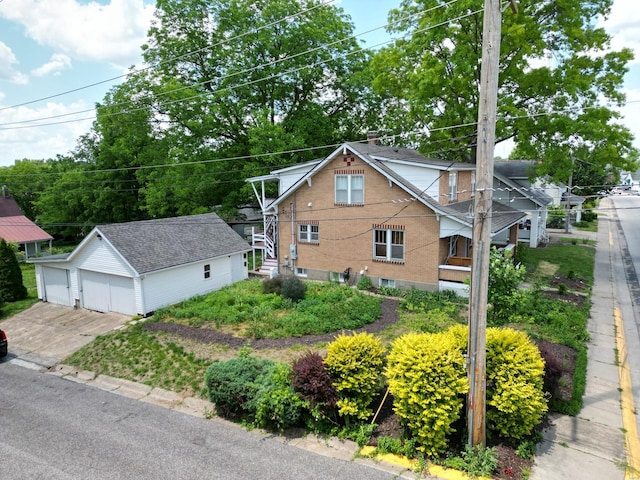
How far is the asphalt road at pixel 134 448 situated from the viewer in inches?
332

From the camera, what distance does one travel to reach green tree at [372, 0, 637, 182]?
23422 mm

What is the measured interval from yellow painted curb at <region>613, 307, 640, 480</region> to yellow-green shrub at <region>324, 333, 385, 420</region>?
5.07 metres

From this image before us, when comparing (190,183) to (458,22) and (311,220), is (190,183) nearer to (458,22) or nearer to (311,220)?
(311,220)

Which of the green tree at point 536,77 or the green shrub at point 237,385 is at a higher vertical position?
the green tree at point 536,77

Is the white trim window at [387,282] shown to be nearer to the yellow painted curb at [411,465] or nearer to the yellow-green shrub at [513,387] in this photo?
the yellow-green shrub at [513,387]

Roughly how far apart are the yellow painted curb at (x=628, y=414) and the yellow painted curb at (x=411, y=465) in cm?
307

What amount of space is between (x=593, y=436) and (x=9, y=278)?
27.3 m

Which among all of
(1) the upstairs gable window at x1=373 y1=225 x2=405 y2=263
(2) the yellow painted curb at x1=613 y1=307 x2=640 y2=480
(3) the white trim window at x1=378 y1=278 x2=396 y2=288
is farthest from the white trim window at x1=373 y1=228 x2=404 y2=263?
(2) the yellow painted curb at x1=613 y1=307 x2=640 y2=480

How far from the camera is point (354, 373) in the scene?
376 inches

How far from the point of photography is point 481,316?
832 centimetres

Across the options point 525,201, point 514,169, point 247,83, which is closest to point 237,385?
point 247,83

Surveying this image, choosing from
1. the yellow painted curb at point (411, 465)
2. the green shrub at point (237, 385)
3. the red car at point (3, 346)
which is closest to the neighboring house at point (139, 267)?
the red car at point (3, 346)

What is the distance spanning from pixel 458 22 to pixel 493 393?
23558mm

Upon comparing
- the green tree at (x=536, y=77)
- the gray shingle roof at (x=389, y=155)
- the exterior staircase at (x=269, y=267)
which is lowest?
the exterior staircase at (x=269, y=267)
